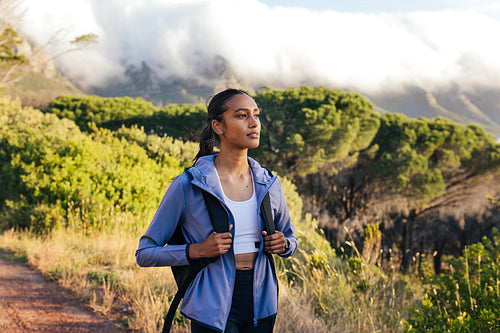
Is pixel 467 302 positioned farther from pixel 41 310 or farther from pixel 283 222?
pixel 41 310

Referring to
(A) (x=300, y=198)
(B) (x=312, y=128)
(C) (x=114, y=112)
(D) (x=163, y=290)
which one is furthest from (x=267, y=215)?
(C) (x=114, y=112)

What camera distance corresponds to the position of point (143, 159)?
9578mm

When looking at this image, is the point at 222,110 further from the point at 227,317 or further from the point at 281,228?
the point at 227,317

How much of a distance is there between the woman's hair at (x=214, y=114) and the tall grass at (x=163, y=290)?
2.02 meters

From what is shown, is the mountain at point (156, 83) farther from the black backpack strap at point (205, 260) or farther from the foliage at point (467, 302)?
the black backpack strap at point (205, 260)

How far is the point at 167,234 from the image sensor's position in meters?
1.75

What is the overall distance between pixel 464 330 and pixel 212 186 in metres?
2.42

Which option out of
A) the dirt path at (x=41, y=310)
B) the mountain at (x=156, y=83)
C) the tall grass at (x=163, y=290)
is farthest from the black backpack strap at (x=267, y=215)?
the mountain at (x=156, y=83)

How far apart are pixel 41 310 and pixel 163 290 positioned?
1.38 metres

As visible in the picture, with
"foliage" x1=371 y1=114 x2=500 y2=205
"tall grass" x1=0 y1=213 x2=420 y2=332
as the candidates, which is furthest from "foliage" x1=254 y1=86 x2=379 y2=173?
"tall grass" x1=0 y1=213 x2=420 y2=332

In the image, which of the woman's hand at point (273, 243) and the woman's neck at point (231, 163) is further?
the woman's neck at point (231, 163)

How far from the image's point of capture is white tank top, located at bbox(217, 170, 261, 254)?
176cm

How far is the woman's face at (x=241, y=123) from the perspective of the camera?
5.95 feet

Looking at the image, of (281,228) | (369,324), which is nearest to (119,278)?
(369,324)
